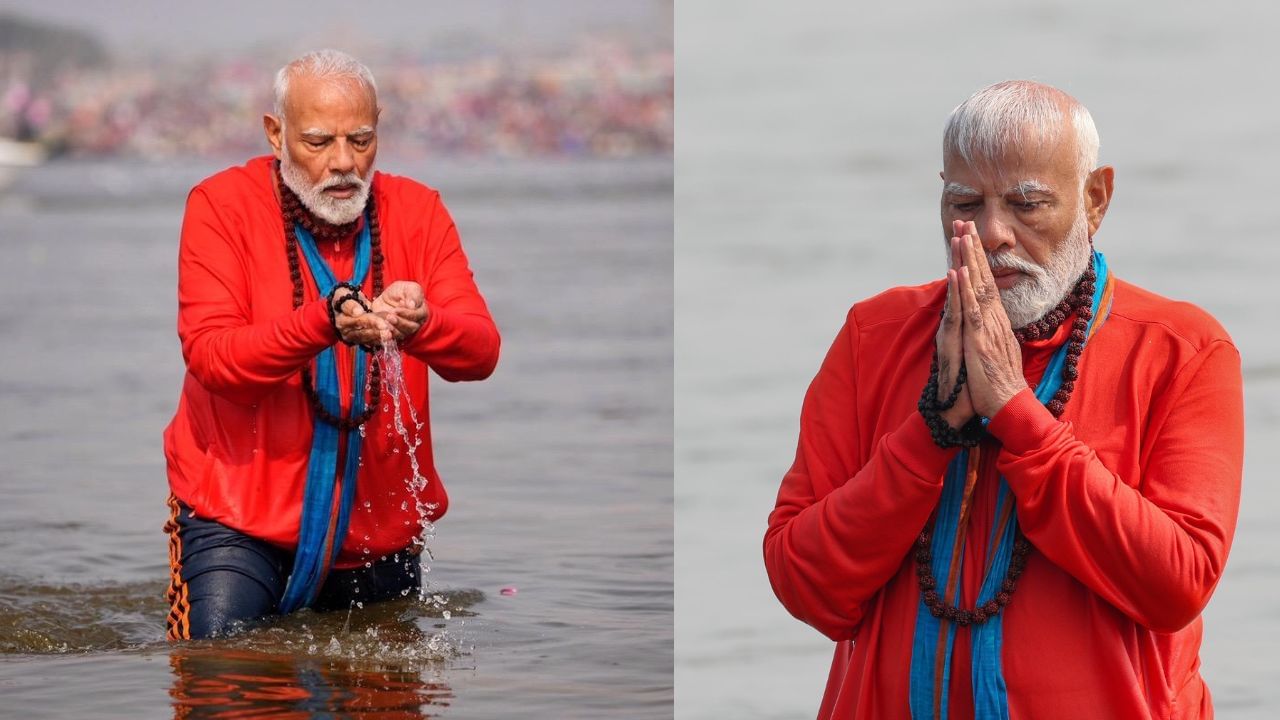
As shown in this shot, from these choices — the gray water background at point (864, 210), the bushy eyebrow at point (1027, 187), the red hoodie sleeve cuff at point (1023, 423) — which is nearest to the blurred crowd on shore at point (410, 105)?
the gray water background at point (864, 210)

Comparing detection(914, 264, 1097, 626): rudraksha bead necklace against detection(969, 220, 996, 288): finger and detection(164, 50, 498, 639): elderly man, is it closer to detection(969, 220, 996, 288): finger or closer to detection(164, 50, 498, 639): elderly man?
detection(969, 220, 996, 288): finger

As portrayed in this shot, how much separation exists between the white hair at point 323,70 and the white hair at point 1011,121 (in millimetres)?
2118

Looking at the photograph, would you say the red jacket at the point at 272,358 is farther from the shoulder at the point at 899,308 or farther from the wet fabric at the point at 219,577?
the shoulder at the point at 899,308

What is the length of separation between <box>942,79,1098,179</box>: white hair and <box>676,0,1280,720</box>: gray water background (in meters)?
3.02

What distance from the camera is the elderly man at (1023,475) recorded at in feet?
10.2

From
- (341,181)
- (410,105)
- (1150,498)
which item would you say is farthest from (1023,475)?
(410,105)

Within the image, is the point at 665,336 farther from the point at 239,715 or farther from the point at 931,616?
the point at 931,616

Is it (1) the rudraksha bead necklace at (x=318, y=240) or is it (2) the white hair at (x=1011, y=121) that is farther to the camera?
(1) the rudraksha bead necklace at (x=318, y=240)

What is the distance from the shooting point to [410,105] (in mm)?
35312

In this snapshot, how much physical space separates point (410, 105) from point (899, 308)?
3236 centimetres

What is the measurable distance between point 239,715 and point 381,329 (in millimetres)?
881

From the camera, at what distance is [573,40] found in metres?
36.5

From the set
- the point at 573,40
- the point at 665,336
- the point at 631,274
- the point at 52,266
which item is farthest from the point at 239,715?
the point at 573,40

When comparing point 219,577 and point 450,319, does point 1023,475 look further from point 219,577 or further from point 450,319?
point 219,577
